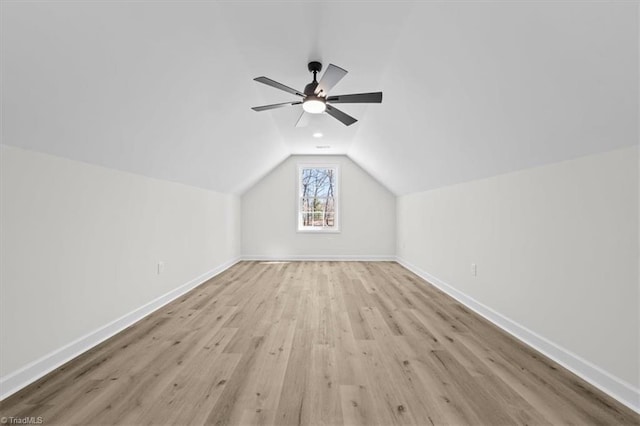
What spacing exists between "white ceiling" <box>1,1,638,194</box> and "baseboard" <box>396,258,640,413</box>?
1.33 metres

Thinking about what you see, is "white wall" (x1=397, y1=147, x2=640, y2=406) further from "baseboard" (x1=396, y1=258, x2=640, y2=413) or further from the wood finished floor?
the wood finished floor

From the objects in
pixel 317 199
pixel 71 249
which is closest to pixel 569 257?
pixel 71 249

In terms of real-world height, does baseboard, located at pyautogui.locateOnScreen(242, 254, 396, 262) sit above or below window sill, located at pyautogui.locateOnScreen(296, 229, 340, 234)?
below

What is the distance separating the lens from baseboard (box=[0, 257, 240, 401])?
1.52m

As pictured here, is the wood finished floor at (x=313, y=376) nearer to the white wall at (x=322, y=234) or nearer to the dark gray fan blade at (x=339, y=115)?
the dark gray fan blade at (x=339, y=115)

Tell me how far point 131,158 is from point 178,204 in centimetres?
115

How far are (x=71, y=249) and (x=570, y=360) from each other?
353cm

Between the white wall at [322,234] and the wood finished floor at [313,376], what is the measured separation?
319 cm

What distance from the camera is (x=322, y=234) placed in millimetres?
6090

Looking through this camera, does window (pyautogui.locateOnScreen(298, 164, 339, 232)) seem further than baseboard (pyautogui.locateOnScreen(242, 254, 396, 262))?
Yes

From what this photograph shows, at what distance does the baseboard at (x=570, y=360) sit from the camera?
1442 millimetres

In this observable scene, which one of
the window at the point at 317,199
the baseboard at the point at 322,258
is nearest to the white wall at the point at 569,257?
the baseboard at the point at 322,258

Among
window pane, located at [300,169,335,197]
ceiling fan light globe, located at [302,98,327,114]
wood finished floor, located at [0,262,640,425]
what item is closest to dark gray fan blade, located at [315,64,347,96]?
ceiling fan light globe, located at [302,98,327,114]

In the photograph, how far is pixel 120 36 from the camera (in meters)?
1.42
